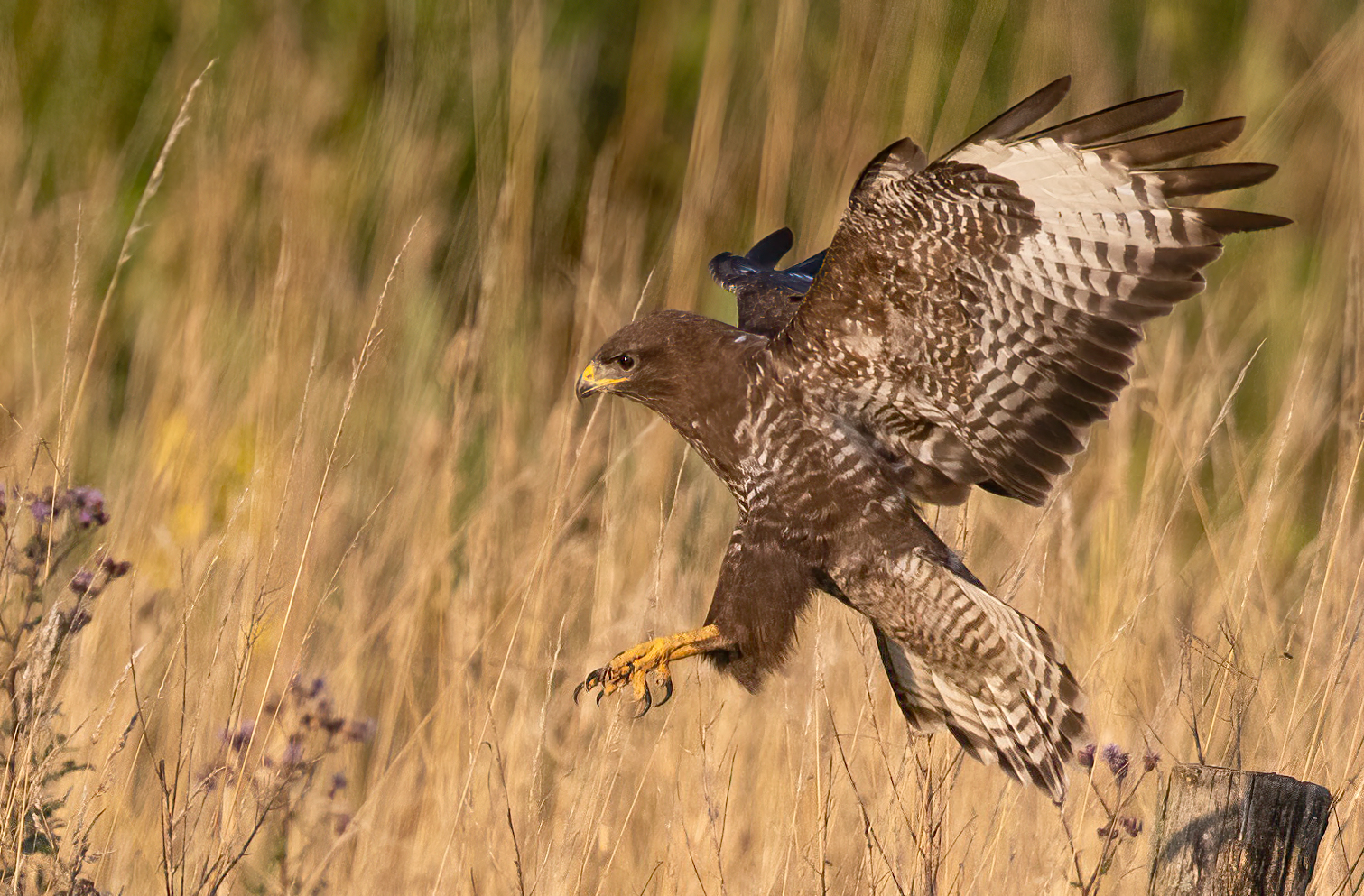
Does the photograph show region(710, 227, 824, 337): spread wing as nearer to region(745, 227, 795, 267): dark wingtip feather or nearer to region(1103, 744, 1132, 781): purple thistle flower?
region(745, 227, 795, 267): dark wingtip feather

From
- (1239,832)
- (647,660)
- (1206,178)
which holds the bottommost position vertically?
(1239,832)

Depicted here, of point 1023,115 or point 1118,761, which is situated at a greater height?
point 1023,115

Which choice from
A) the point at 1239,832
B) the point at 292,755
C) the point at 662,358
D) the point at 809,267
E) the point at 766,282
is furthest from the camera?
the point at 809,267

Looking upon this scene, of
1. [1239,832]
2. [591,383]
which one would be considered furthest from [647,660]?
[1239,832]

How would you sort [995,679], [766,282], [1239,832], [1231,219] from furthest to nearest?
[766,282] → [995,679] → [1231,219] → [1239,832]

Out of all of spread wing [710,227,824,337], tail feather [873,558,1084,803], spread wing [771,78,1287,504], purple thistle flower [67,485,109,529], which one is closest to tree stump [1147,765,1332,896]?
tail feather [873,558,1084,803]

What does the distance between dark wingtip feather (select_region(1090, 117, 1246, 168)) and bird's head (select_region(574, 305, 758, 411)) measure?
3.42 ft

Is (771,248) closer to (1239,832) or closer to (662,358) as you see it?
(662,358)

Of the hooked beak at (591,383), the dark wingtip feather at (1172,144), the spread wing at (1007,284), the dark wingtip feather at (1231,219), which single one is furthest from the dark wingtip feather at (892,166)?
the hooked beak at (591,383)

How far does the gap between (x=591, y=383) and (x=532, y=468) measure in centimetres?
65

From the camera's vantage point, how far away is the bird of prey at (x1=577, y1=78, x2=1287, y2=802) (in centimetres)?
288

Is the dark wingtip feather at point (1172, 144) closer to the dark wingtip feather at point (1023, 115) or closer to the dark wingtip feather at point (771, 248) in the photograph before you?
the dark wingtip feather at point (1023, 115)

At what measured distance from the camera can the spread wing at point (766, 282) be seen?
3863 mm

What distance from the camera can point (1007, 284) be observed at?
306cm
